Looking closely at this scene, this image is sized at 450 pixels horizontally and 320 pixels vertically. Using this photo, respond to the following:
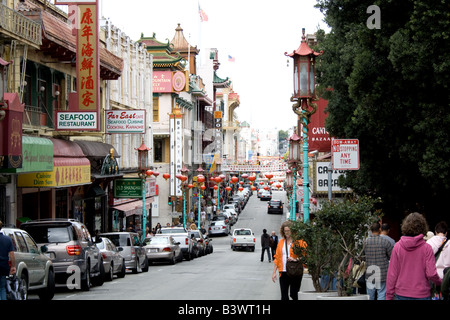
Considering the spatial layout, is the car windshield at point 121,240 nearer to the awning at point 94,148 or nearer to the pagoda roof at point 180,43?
the awning at point 94,148

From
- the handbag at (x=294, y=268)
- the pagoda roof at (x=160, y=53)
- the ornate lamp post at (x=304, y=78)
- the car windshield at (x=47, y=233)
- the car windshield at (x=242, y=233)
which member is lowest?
the car windshield at (x=242, y=233)

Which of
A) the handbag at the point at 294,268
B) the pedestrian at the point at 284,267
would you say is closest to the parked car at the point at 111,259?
the pedestrian at the point at 284,267

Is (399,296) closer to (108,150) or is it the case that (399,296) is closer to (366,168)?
(366,168)

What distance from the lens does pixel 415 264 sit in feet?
30.3

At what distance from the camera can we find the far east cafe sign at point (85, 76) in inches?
1120

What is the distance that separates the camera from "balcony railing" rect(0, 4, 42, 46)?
73.8 ft

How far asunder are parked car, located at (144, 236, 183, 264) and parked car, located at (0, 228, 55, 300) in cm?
1440

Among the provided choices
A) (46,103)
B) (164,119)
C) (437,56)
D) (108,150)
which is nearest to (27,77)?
(46,103)

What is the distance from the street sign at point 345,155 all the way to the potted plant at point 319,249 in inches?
198

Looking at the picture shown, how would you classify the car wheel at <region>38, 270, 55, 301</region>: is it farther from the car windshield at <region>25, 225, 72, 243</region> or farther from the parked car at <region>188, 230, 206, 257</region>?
the parked car at <region>188, 230, 206, 257</region>

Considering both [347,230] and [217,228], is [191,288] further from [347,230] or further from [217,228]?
[217,228]

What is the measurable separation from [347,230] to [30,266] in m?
6.79

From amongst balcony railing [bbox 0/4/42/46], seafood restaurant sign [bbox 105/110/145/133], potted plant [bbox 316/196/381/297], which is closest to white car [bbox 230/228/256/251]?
seafood restaurant sign [bbox 105/110/145/133]

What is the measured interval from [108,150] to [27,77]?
883 cm
